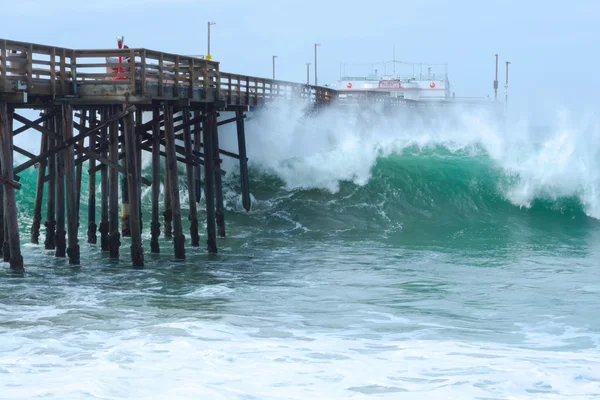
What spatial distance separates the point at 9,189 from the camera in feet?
55.8

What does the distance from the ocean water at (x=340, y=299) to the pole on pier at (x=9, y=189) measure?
1.53 ft

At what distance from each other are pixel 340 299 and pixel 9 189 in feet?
20.8

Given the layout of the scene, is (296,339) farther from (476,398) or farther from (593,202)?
(593,202)

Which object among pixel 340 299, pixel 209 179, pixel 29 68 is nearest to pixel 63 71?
pixel 29 68

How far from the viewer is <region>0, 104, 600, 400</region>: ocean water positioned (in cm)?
1034

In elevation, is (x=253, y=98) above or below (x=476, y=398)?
above

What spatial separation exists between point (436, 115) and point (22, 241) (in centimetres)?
4832

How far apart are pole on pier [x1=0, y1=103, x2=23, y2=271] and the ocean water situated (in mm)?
466

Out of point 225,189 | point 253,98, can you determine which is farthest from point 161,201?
point 253,98

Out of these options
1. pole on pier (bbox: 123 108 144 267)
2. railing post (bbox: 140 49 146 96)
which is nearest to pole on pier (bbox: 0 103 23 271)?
pole on pier (bbox: 123 108 144 267)

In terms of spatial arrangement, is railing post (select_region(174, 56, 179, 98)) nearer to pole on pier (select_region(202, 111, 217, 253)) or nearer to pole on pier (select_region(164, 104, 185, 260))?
pole on pier (select_region(164, 104, 185, 260))

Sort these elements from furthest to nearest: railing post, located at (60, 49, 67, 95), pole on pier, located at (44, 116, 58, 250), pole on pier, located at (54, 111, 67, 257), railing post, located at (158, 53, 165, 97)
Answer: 1. pole on pier, located at (44, 116, 58, 250)
2. railing post, located at (158, 53, 165, 97)
3. pole on pier, located at (54, 111, 67, 257)
4. railing post, located at (60, 49, 67, 95)

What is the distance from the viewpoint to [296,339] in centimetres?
1225

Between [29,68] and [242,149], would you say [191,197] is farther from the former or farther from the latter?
[242,149]
